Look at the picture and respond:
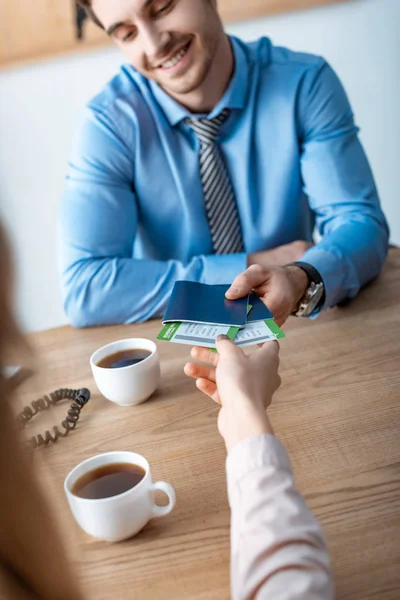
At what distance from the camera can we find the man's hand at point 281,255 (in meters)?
1.45

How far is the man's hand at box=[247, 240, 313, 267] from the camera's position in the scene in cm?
145

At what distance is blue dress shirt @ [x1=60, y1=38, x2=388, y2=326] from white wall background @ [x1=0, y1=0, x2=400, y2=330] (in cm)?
94

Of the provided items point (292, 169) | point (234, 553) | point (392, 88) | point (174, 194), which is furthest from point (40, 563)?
point (392, 88)

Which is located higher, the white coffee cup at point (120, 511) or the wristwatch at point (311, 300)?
the white coffee cup at point (120, 511)

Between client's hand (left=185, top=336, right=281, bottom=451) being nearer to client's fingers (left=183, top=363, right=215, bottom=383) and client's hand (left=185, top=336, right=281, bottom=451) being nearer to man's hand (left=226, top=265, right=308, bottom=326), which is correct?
client's fingers (left=183, top=363, right=215, bottom=383)

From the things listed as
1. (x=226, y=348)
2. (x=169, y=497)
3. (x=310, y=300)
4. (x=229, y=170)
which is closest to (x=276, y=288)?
(x=310, y=300)

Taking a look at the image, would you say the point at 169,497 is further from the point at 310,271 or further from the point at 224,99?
the point at 224,99

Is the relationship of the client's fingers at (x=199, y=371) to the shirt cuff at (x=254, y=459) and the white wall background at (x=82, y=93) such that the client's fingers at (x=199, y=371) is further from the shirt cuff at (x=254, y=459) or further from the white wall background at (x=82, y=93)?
the white wall background at (x=82, y=93)

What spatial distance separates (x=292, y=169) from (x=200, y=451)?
1034mm

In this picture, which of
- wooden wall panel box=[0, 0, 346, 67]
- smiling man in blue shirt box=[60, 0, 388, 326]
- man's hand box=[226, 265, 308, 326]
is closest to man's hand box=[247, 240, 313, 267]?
smiling man in blue shirt box=[60, 0, 388, 326]

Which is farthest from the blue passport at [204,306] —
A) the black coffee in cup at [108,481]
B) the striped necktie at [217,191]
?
the striped necktie at [217,191]

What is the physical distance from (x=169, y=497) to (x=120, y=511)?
72mm

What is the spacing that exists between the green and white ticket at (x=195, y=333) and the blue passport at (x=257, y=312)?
46 millimetres

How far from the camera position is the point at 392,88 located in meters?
2.73
